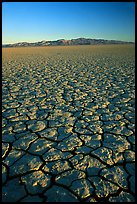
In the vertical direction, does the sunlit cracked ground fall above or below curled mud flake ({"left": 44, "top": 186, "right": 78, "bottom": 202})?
above

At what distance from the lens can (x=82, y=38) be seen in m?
104

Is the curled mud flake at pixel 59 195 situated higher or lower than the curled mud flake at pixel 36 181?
lower

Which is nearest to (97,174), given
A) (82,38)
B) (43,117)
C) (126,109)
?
(43,117)

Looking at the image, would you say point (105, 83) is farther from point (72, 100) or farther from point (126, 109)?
point (126, 109)

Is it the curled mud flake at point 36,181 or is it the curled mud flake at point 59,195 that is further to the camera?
the curled mud flake at point 36,181

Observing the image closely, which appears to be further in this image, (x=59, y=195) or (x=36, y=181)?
(x=36, y=181)

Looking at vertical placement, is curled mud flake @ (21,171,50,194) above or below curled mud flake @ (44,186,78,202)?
above

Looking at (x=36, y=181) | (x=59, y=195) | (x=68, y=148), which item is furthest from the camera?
(x=68, y=148)

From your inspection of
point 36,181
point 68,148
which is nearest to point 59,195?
point 36,181

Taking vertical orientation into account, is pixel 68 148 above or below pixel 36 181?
above

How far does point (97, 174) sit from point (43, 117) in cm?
154

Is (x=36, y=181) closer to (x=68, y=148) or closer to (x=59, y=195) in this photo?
(x=59, y=195)

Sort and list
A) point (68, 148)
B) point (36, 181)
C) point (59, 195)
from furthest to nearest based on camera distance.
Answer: point (68, 148) < point (36, 181) < point (59, 195)

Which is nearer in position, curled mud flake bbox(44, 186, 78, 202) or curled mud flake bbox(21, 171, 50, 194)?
curled mud flake bbox(44, 186, 78, 202)
